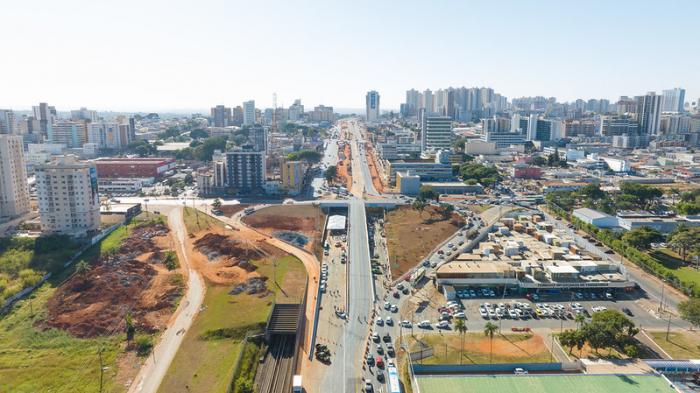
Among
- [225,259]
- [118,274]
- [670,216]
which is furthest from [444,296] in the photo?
[670,216]

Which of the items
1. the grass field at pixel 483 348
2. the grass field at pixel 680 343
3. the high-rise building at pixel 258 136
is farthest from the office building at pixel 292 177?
the grass field at pixel 680 343

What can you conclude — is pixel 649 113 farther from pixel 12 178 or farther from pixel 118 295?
pixel 12 178

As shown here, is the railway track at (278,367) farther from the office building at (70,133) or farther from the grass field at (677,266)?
the office building at (70,133)

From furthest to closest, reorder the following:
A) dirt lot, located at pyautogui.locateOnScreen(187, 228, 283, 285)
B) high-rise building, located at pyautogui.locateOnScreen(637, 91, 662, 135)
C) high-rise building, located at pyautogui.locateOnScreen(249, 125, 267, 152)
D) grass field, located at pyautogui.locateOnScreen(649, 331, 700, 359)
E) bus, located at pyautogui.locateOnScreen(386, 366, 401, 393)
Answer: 1. high-rise building, located at pyautogui.locateOnScreen(637, 91, 662, 135)
2. high-rise building, located at pyautogui.locateOnScreen(249, 125, 267, 152)
3. dirt lot, located at pyautogui.locateOnScreen(187, 228, 283, 285)
4. grass field, located at pyautogui.locateOnScreen(649, 331, 700, 359)
5. bus, located at pyautogui.locateOnScreen(386, 366, 401, 393)

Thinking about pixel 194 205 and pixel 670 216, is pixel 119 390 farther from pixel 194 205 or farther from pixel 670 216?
pixel 670 216

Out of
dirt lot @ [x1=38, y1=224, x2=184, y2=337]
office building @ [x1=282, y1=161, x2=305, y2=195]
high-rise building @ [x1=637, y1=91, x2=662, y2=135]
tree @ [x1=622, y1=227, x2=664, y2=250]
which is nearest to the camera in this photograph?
dirt lot @ [x1=38, y1=224, x2=184, y2=337]

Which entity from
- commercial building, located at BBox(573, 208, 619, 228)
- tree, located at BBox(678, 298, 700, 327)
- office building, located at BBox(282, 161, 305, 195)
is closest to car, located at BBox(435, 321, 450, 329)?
tree, located at BBox(678, 298, 700, 327)

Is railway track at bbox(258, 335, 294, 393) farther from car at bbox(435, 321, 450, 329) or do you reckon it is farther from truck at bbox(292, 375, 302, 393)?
car at bbox(435, 321, 450, 329)
